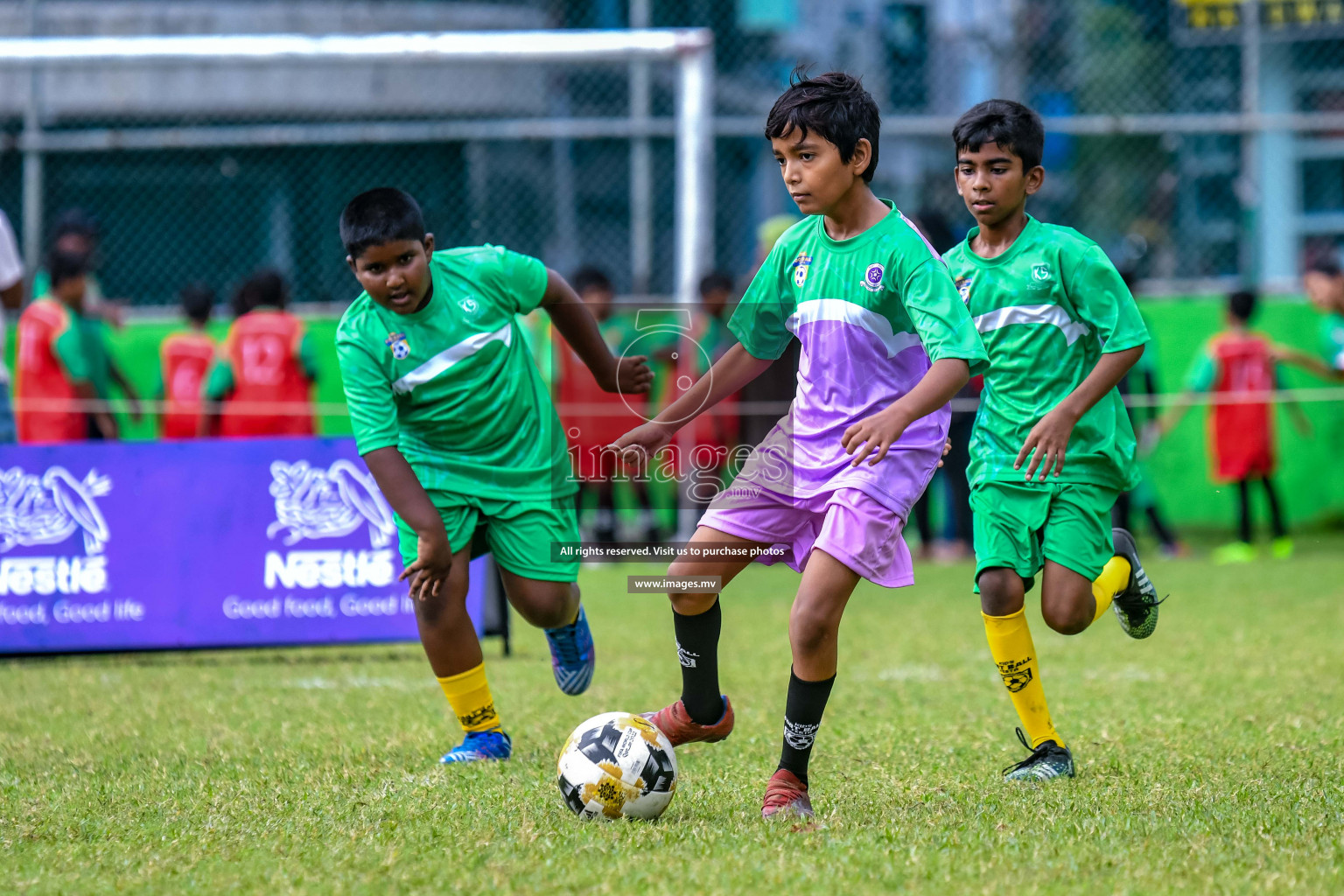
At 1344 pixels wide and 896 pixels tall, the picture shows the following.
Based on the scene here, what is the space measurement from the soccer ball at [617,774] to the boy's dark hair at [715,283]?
6.53 m

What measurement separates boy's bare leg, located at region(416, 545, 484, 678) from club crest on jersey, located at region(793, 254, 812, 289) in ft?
4.29

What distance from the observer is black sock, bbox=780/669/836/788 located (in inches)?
145

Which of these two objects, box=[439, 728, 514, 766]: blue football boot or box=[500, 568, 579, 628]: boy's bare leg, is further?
box=[500, 568, 579, 628]: boy's bare leg

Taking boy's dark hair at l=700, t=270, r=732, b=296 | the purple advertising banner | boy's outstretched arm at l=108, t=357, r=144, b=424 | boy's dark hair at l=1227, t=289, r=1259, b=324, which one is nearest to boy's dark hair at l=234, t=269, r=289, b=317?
boy's outstretched arm at l=108, t=357, r=144, b=424

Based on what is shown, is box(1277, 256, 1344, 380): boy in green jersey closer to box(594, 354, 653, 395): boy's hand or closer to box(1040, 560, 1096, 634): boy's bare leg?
box(1040, 560, 1096, 634): boy's bare leg

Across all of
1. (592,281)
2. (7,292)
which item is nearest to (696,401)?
(7,292)

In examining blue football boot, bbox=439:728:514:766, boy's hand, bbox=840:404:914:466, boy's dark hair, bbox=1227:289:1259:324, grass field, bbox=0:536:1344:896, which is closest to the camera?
grass field, bbox=0:536:1344:896

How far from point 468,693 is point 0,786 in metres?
1.28

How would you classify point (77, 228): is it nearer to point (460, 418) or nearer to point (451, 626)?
point (460, 418)

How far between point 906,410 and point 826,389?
17.3 inches

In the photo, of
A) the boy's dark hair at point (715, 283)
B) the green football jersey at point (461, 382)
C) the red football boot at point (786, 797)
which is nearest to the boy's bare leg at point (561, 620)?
the green football jersey at point (461, 382)

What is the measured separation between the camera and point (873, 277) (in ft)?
12.3

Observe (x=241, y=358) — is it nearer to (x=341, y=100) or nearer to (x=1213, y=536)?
(x=341, y=100)

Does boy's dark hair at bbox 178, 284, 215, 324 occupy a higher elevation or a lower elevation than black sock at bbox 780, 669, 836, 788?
higher
